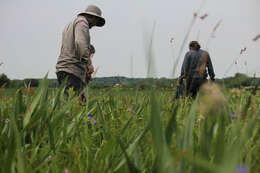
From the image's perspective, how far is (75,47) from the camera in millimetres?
3705

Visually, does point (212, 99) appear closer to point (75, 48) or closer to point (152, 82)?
point (152, 82)

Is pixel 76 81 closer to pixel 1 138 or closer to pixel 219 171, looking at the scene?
pixel 1 138

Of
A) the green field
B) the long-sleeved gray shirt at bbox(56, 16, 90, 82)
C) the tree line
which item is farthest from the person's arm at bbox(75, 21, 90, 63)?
the green field

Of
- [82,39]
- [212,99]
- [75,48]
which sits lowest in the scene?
[212,99]

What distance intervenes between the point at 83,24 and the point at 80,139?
111 inches

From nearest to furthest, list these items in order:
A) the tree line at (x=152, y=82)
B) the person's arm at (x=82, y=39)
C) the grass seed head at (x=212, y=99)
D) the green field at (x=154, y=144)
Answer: the grass seed head at (x=212, y=99) < the green field at (x=154, y=144) < the tree line at (x=152, y=82) < the person's arm at (x=82, y=39)

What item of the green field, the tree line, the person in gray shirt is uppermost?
the person in gray shirt

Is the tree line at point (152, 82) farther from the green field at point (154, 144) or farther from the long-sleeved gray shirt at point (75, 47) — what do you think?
the long-sleeved gray shirt at point (75, 47)

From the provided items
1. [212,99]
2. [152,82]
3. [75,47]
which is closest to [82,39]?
[75,47]

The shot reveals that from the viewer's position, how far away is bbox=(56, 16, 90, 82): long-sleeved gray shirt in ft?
11.8

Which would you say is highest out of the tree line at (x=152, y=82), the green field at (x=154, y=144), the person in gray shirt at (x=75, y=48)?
the person in gray shirt at (x=75, y=48)

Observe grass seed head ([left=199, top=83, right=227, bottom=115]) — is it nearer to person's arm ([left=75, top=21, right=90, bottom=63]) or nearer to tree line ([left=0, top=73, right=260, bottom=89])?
tree line ([left=0, top=73, right=260, bottom=89])

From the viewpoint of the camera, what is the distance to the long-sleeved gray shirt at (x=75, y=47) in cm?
359

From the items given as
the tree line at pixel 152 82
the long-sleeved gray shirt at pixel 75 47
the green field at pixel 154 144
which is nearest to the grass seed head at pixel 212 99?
the green field at pixel 154 144
